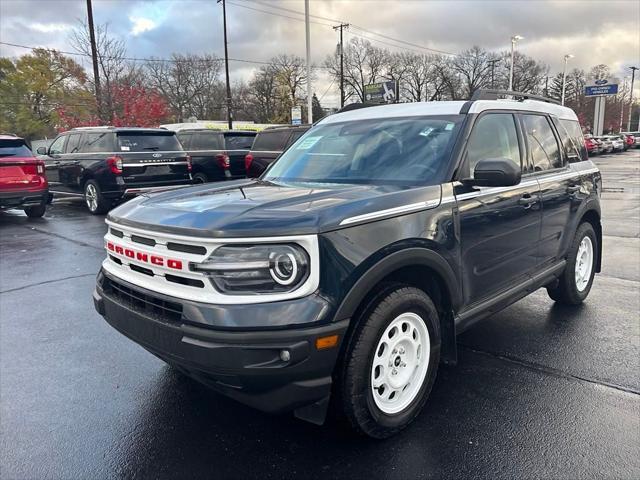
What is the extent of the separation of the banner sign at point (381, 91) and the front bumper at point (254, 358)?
2895cm

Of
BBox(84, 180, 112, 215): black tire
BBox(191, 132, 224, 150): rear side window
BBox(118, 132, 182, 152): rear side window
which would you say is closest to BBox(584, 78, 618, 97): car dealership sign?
BBox(191, 132, 224, 150): rear side window

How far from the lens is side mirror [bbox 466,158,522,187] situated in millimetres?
3078

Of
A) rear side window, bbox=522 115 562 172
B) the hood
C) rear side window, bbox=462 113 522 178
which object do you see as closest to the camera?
the hood

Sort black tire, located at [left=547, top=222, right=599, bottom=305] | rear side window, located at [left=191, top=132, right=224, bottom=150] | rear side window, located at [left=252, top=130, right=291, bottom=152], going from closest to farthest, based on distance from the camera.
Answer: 1. black tire, located at [left=547, top=222, right=599, bottom=305]
2. rear side window, located at [left=252, top=130, right=291, bottom=152]
3. rear side window, located at [left=191, top=132, right=224, bottom=150]

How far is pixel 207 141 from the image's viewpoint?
14438mm

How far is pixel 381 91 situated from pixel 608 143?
2297cm

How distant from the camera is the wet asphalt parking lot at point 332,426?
2.64 m

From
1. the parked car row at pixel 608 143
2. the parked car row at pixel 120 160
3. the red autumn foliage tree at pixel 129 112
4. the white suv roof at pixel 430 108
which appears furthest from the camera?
the parked car row at pixel 608 143

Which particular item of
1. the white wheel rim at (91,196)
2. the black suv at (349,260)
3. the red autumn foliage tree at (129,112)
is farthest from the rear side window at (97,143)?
the red autumn foliage tree at (129,112)

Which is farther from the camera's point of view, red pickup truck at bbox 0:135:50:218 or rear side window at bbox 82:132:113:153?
rear side window at bbox 82:132:113:153

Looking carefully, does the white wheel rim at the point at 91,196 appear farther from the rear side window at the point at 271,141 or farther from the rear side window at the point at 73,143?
the rear side window at the point at 271,141

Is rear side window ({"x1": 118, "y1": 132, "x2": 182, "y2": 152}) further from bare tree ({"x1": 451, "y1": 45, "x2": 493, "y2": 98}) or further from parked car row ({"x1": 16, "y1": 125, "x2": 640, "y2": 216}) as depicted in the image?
bare tree ({"x1": 451, "y1": 45, "x2": 493, "y2": 98})

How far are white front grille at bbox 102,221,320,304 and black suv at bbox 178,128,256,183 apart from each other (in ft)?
36.1

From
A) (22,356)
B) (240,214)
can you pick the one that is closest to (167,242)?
(240,214)
